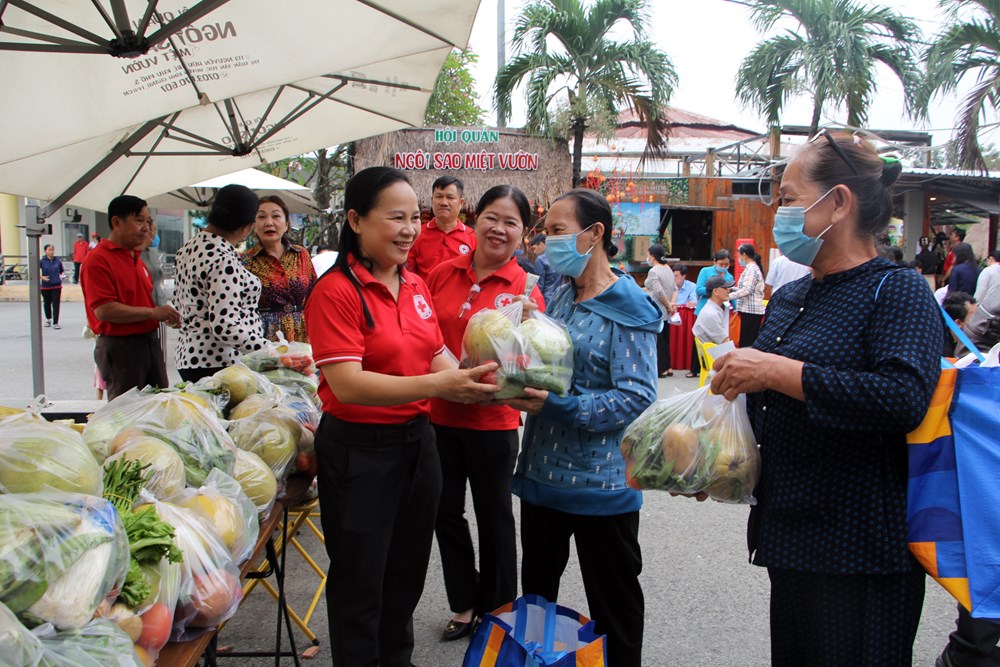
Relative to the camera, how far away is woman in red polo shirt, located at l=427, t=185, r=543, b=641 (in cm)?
320

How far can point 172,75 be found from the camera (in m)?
3.57

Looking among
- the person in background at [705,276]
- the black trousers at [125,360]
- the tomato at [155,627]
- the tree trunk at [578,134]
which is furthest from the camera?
the tree trunk at [578,134]

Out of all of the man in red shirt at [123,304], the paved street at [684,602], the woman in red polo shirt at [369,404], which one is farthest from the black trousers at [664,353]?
the woman in red polo shirt at [369,404]

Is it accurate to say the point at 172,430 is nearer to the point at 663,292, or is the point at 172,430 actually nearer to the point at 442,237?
the point at 442,237

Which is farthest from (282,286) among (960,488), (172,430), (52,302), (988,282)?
(52,302)

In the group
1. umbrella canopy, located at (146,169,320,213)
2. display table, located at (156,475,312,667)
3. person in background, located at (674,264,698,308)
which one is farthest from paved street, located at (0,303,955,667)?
person in background, located at (674,264,698,308)

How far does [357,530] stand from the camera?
2402 millimetres

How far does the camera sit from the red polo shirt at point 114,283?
468 centimetres

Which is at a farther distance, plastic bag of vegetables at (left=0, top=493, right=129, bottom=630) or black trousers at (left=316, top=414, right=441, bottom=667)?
black trousers at (left=316, top=414, right=441, bottom=667)

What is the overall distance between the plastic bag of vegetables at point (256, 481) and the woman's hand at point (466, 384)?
32.8 inches

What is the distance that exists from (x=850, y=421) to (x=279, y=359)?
287 centimetres

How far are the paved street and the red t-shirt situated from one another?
112 cm

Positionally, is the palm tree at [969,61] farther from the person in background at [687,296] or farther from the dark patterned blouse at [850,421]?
the dark patterned blouse at [850,421]

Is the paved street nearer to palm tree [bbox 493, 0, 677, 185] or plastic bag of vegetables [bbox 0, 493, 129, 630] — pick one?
plastic bag of vegetables [bbox 0, 493, 129, 630]
